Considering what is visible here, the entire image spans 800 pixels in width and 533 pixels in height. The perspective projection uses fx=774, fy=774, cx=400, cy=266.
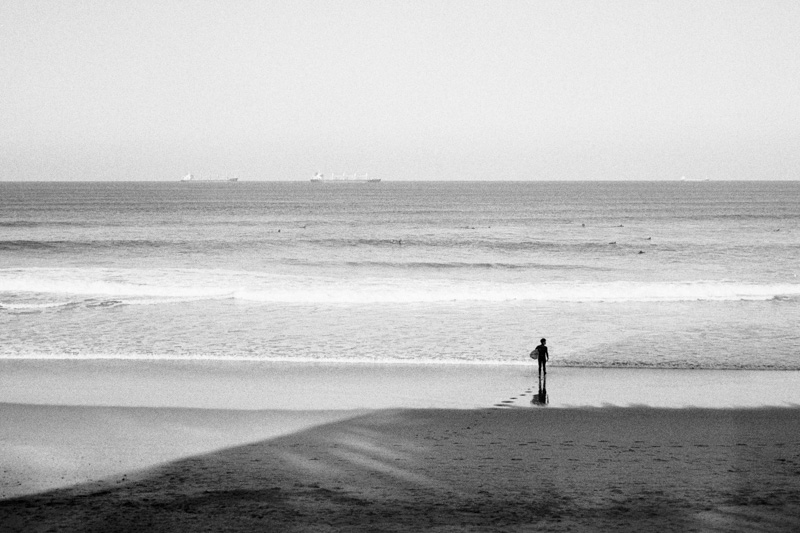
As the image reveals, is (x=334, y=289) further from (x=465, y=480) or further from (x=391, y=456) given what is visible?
(x=465, y=480)

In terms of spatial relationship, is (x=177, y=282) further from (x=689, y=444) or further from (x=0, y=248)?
(x=689, y=444)

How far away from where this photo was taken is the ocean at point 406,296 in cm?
1798

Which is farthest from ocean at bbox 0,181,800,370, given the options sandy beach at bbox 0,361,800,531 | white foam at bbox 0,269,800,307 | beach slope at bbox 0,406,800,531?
beach slope at bbox 0,406,800,531

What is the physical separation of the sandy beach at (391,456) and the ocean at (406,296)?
2.81 metres

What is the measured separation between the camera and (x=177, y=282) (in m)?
30.8

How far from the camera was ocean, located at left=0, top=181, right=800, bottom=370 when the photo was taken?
59.0 feet

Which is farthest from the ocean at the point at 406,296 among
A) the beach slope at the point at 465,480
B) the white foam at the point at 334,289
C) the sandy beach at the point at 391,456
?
the beach slope at the point at 465,480

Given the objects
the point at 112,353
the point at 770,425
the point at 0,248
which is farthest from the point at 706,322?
the point at 0,248

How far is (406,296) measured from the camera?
27.0 m

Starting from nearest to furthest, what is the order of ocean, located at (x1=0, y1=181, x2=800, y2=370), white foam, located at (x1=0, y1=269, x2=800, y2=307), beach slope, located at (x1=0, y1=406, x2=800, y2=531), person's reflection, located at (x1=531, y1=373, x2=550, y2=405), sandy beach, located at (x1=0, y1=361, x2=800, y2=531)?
beach slope, located at (x1=0, y1=406, x2=800, y2=531), sandy beach, located at (x1=0, y1=361, x2=800, y2=531), person's reflection, located at (x1=531, y1=373, x2=550, y2=405), ocean, located at (x1=0, y1=181, x2=800, y2=370), white foam, located at (x1=0, y1=269, x2=800, y2=307)

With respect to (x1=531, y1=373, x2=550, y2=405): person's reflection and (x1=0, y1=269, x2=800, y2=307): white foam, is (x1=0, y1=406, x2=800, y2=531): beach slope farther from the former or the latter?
(x1=0, y1=269, x2=800, y2=307): white foam

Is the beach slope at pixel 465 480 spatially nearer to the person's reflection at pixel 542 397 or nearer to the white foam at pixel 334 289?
the person's reflection at pixel 542 397

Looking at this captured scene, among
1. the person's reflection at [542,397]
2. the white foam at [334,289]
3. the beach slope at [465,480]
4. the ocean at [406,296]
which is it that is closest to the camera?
the beach slope at [465,480]

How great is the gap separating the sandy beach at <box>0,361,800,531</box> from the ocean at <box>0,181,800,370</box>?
2812 millimetres
